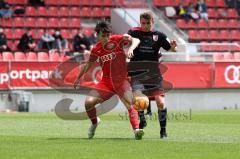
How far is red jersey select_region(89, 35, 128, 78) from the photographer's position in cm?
1464

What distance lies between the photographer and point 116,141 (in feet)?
45.6

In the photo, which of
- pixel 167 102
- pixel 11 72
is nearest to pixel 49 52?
pixel 11 72

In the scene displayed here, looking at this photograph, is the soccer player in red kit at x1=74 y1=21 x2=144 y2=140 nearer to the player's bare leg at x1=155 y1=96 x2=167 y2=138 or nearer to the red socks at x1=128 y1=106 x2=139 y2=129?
the red socks at x1=128 y1=106 x2=139 y2=129

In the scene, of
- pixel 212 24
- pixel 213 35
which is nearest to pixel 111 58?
pixel 213 35

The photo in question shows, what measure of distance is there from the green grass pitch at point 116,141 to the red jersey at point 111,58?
1273 millimetres

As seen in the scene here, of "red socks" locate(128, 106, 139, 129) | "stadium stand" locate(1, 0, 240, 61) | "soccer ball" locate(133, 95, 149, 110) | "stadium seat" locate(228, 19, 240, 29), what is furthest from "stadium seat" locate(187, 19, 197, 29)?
"red socks" locate(128, 106, 139, 129)

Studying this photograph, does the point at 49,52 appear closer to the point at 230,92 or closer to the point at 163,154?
the point at 230,92

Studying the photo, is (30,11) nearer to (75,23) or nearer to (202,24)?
(75,23)

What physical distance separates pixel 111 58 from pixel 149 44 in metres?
1.05

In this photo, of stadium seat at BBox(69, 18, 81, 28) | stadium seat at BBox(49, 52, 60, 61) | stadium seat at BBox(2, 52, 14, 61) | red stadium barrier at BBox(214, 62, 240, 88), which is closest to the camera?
stadium seat at BBox(2, 52, 14, 61)

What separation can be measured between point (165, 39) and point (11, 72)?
1326 centimetres

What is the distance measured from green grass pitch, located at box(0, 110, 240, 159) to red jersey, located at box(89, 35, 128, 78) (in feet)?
4.18

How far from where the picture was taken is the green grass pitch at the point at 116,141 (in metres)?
11.5

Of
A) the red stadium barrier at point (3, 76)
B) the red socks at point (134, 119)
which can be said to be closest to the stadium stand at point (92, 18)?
the red stadium barrier at point (3, 76)
